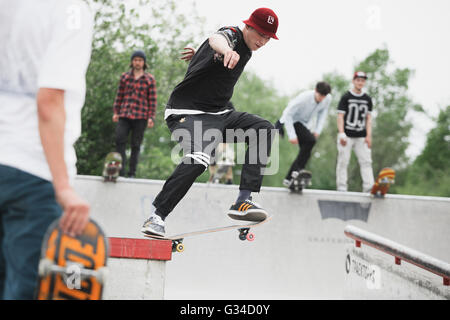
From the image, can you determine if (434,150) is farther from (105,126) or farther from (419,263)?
(419,263)

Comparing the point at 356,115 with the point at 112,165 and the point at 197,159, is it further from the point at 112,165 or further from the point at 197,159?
the point at 197,159

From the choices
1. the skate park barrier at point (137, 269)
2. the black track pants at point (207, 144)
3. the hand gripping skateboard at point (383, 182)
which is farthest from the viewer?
the hand gripping skateboard at point (383, 182)

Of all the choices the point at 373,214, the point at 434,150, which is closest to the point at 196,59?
the point at 373,214

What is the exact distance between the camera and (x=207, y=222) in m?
8.08

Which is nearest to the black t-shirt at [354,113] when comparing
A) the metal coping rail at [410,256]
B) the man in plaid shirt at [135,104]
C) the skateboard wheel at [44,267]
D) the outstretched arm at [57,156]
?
the metal coping rail at [410,256]

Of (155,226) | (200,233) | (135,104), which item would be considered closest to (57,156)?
(155,226)

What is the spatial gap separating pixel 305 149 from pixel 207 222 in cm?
208

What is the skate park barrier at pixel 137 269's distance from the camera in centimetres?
389

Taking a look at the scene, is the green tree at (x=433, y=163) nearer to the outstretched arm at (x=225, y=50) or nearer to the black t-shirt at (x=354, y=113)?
the black t-shirt at (x=354, y=113)

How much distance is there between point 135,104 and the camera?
26.7 ft

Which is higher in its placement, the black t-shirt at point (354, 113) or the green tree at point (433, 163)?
the green tree at point (433, 163)

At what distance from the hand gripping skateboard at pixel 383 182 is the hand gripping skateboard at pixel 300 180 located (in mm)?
1300

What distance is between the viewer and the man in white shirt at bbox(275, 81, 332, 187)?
25.9ft

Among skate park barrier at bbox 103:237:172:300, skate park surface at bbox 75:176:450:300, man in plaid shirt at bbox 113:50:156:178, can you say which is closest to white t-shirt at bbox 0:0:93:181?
skate park barrier at bbox 103:237:172:300
